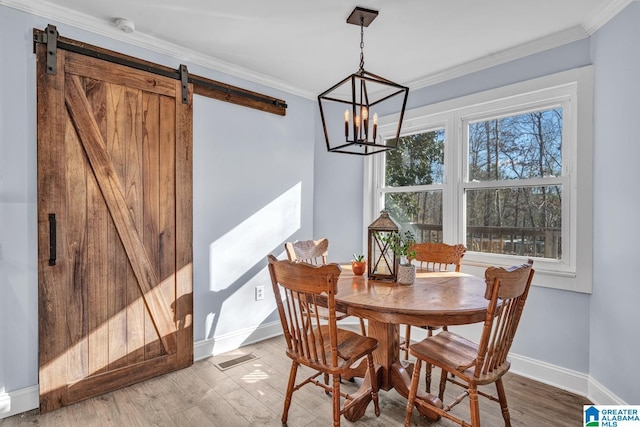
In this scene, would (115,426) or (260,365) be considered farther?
(260,365)

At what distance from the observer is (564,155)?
8.36 ft

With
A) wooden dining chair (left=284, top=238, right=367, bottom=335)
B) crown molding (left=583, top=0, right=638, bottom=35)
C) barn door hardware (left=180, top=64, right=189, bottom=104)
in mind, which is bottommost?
wooden dining chair (left=284, top=238, right=367, bottom=335)

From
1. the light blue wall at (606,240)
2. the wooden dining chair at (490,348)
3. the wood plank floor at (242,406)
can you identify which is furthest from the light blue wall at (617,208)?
the wooden dining chair at (490,348)

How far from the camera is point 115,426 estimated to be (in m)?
1.99

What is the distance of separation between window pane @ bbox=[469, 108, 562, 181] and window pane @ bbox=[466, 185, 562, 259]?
0.15 metres

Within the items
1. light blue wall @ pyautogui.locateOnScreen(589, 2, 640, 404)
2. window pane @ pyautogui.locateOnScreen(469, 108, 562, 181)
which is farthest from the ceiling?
window pane @ pyautogui.locateOnScreen(469, 108, 562, 181)

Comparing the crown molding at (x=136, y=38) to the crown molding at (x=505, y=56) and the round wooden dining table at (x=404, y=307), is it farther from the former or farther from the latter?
the round wooden dining table at (x=404, y=307)

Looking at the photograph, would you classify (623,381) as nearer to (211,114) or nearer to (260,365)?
(260,365)

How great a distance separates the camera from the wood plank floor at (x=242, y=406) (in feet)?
6.66

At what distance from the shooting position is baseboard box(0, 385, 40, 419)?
2.03 metres

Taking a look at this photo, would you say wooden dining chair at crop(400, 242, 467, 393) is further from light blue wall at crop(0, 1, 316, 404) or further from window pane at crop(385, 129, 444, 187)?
light blue wall at crop(0, 1, 316, 404)

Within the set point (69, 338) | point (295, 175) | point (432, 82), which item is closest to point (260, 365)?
point (69, 338)

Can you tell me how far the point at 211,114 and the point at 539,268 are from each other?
2949 millimetres

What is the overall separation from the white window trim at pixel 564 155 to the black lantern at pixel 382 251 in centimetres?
116
